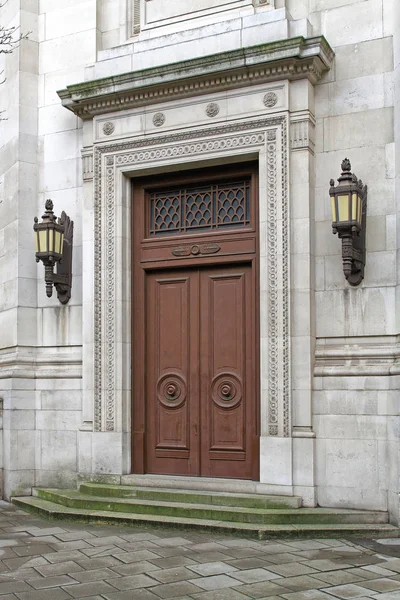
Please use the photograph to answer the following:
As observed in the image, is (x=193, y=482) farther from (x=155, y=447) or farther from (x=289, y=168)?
(x=289, y=168)

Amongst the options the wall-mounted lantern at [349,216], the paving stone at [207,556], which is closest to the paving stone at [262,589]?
the paving stone at [207,556]

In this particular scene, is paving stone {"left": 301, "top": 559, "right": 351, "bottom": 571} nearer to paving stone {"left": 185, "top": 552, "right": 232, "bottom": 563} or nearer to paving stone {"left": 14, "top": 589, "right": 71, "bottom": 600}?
paving stone {"left": 185, "top": 552, "right": 232, "bottom": 563}

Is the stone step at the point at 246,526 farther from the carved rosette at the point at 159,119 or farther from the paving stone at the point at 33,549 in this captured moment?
the carved rosette at the point at 159,119

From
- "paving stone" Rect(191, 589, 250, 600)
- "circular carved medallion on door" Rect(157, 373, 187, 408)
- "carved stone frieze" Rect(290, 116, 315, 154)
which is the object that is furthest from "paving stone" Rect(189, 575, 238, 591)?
"carved stone frieze" Rect(290, 116, 315, 154)

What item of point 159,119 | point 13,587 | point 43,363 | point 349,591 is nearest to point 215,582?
point 349,591

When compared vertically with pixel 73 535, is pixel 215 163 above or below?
above

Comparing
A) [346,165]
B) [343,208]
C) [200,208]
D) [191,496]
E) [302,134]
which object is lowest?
[191,496]

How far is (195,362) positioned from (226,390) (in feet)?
1.92

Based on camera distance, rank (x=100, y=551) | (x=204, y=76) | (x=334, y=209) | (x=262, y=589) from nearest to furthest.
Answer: (x=262, y=589) < (x=100, y=551) < (x=334, y=209) < (x=204, y=76)

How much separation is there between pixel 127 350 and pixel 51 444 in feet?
6.11

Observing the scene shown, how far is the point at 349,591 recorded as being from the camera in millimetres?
6508

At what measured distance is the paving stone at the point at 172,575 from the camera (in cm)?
689

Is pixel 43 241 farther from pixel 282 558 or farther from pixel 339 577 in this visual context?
pixel 339 577

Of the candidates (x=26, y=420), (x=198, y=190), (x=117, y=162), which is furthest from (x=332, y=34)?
(x=26, y=420)
